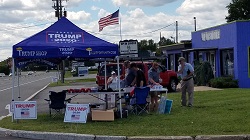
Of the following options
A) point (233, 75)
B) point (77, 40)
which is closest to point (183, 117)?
point (77, 40)

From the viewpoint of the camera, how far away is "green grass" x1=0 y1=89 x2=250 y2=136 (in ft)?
37.4

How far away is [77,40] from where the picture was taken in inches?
604

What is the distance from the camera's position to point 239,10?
71375 mm

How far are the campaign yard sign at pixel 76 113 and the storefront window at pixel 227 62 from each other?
57.8 feet

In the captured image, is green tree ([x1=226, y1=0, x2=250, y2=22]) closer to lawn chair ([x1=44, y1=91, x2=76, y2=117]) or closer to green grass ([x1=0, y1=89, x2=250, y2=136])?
green grass ([x1=0, y1=89, x2=250, y2=136])

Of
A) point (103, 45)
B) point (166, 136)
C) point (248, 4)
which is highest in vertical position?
point (248, 4)

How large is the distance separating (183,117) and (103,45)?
344 cm

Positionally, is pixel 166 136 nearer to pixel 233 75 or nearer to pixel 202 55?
pixel 233 75

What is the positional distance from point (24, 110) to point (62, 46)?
2.36 m

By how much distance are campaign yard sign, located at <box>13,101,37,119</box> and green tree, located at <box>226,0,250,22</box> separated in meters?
60.5

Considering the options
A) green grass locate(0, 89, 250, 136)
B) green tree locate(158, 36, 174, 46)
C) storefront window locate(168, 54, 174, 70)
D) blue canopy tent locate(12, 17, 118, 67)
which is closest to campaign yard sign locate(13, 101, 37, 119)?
green grass locate(0, 89, 250, 136)

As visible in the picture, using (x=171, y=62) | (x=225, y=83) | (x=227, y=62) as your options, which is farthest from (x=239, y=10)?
(x=225, y=83)

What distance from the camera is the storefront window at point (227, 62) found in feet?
94.5

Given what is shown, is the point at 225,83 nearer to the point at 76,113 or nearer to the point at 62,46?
the point at 62,46
